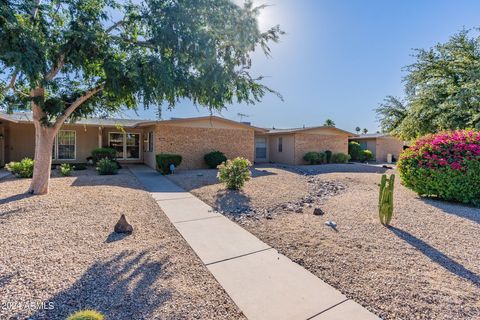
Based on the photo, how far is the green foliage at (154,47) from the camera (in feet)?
18.6

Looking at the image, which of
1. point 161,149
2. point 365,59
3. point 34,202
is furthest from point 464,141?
point 161,149

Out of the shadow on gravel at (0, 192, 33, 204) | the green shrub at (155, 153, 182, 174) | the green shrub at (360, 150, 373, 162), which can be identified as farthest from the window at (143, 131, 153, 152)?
the green shrub at (360, 150, 373, 162)

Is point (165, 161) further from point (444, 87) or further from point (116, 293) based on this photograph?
point (444, 87)

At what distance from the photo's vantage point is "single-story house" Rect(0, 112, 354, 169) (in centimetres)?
1493

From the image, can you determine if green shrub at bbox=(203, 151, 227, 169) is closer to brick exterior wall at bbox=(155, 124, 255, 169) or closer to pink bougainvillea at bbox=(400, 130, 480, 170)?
brick exterior wall at bbox=(155, 124, 255, 169)

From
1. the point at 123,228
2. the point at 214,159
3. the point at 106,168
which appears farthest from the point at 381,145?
the point at 123,228

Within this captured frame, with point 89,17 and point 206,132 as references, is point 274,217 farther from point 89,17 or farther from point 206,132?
point 206,132

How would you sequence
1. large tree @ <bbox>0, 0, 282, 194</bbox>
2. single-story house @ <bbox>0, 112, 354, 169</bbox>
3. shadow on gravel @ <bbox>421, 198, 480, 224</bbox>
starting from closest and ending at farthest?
large tree @ <bbox>0, 0, 282, 194</bbox>
shadow on gravel @ <bbox>421, 198, 480, 224</bbox>
single-story house @ <bbox>0, 112, 354, 169</bbox>

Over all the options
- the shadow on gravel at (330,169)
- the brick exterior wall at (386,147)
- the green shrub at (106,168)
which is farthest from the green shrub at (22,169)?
the brick exterior wall at (386,147)

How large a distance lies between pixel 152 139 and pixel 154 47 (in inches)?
396

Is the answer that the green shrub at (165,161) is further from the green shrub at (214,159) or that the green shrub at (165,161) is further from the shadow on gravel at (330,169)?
the shadow on gravel at (330,169)

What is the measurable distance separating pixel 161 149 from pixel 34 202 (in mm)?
8413

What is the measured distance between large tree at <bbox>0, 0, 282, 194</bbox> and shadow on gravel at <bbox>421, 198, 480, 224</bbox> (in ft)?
19.1

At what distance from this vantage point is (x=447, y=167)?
6973 millimetres
